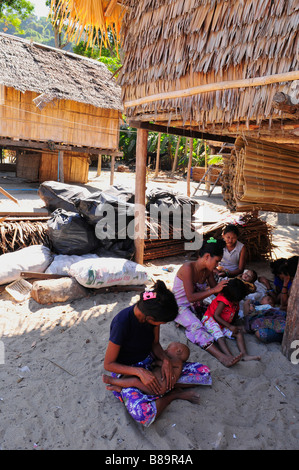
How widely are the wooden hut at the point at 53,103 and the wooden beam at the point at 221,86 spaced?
7610mm

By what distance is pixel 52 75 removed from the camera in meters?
11.3

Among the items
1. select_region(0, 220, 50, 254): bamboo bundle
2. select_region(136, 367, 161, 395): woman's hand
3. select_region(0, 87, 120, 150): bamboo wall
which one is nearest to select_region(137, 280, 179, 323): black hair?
select_region(136, 367, 161, 395): woman's hand

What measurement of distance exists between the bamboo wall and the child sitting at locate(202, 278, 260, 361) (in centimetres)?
1007

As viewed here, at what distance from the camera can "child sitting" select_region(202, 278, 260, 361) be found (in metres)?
3.39

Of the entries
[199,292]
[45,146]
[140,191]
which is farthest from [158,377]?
[45,146]

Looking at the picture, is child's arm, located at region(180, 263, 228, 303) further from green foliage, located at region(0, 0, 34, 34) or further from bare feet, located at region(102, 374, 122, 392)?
green foliage, located at region(0, 0, 34, 34)

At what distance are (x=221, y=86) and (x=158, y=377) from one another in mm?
2755

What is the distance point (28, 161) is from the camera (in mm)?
14609

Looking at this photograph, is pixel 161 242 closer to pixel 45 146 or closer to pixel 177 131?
pixel 177 131

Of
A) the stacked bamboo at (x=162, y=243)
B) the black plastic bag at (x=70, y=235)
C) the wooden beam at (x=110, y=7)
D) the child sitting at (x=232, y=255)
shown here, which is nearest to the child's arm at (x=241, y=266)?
the child sitting at (x=232, y=255)

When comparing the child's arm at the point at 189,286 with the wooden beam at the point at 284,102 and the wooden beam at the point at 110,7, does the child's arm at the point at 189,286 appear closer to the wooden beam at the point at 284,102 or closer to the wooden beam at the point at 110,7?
the wooden beam at the point at 284,102

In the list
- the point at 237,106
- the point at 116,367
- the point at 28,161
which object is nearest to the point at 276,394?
the point at 116,367
